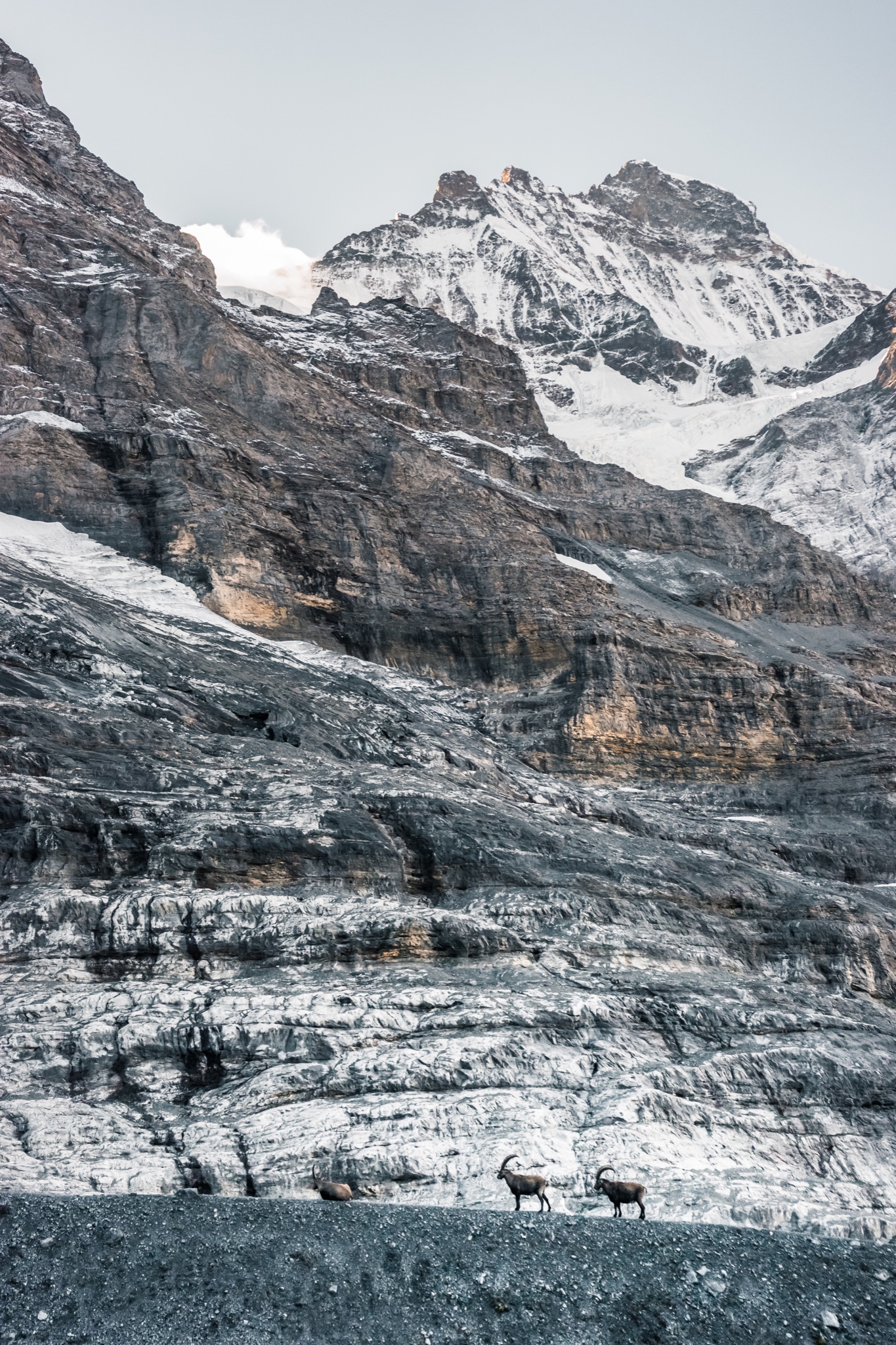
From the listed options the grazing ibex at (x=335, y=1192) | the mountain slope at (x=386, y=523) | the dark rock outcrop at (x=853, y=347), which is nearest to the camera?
the grazing ibex at (x=335, y=1192)

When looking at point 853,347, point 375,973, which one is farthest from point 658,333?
point 375,973

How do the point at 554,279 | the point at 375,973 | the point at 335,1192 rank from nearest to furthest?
the point at 335,1192 < the point at 375,973 < the point at 554,279

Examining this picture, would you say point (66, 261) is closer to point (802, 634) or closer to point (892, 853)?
point (802, 634)

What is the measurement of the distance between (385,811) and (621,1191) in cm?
1216

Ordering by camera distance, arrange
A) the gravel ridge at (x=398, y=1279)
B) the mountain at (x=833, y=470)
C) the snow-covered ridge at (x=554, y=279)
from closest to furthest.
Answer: the gravel ridge at (x=398, y=1279)
the mountain at (x=833, y=470)
the snow-covered ridge at (x=554, y=279)

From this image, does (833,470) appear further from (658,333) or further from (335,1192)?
(335,1192)

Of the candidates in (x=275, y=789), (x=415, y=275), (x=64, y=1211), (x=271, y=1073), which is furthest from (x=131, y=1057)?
(x=415, y=275)

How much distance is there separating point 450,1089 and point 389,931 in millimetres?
4450

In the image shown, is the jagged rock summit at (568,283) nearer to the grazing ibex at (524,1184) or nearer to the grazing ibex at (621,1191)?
the grazing ibex at (621,1191)

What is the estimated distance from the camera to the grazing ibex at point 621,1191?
12609 millimetres

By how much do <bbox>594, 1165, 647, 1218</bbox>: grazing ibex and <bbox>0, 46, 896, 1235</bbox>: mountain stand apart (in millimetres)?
959

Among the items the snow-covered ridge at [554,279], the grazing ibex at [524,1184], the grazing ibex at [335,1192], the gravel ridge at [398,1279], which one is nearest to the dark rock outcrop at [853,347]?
the snow-covered ridge at [554,279]

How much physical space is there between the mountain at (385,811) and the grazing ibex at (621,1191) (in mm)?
959

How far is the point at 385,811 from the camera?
2352 centimetres
